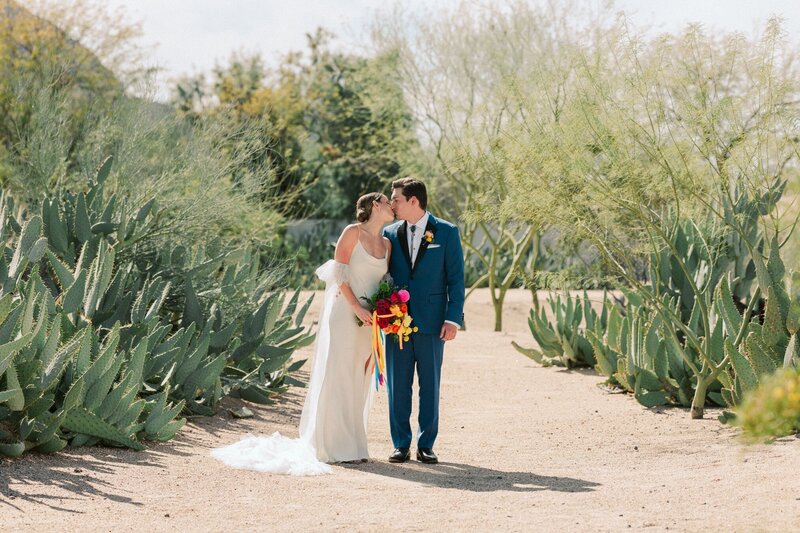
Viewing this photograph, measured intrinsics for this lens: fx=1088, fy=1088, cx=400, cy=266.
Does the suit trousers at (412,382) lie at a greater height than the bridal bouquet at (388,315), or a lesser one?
lesser

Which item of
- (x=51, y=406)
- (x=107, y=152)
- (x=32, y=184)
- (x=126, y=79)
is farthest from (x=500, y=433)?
(x=126, y=79)

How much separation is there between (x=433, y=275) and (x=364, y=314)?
0.54m

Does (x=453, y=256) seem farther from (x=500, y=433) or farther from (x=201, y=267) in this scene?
(x=201, y=267)

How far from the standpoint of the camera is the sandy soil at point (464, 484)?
17.7ft

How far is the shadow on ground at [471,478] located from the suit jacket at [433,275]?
907 millimetres

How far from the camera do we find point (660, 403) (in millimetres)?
9750

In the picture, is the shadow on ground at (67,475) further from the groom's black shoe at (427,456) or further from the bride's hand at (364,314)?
the groom's black shoe at (427,456)

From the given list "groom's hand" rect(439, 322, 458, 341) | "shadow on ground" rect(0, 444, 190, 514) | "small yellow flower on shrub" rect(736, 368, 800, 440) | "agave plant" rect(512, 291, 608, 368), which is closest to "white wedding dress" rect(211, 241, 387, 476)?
"groom's hand" rect(439, 322, 458, 341)

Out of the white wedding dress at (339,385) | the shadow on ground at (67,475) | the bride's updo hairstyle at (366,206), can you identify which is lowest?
the shadow on ground at (67,475)

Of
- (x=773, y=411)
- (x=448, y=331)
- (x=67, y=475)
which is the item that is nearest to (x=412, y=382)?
(x=448, y=331)

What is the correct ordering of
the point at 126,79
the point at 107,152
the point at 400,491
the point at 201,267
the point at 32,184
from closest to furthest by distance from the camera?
the point at 400,491 < the point at 201,267 < the point at 32,184 < the point at 107,152 < the point at 126,79

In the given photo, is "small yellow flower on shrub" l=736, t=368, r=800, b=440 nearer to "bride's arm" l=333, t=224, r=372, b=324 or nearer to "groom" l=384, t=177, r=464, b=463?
"groom" l=384, t=177, r=464, b=463

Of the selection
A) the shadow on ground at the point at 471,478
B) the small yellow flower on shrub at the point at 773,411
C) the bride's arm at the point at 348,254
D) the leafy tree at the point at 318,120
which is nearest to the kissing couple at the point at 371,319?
the bride's arm at the point at 348,254

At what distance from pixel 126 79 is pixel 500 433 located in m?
19.7
